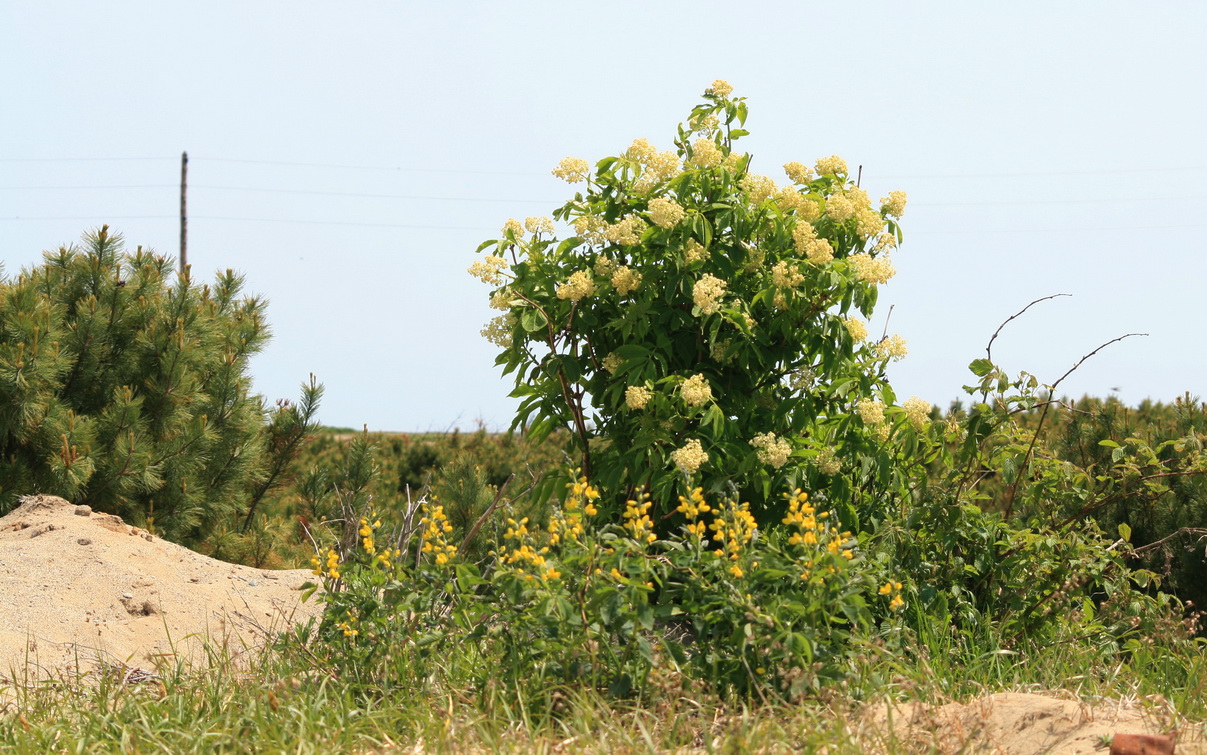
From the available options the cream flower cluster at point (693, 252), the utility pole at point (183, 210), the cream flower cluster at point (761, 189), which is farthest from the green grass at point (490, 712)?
the utility pole at point (183, 210)

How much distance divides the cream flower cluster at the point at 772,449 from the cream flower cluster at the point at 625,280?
89cm

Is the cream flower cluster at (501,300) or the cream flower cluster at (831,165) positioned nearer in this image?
the cream flower cluster at (501,300)

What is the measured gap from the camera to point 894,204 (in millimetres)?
5176

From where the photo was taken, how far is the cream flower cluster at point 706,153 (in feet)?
15.9

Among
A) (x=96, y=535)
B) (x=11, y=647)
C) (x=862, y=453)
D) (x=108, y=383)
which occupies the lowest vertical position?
(x=11, y=647)

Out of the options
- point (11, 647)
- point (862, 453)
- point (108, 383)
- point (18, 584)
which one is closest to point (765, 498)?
point (862, 453)

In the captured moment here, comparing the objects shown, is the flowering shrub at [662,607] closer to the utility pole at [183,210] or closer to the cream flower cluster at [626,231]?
the cream flower cluster at [626,231]

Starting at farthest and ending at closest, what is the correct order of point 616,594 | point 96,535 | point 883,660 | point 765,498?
point 96,535
point 765,498
point 883,660
point 616,594

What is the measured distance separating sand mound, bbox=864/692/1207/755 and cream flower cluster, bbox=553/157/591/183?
110 inches

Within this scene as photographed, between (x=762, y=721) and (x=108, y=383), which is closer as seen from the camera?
(x=762, y=721)

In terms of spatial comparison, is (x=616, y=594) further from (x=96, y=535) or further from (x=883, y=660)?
(x=96, y=535)

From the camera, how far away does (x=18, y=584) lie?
21.4 ft

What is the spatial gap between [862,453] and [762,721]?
1.69m

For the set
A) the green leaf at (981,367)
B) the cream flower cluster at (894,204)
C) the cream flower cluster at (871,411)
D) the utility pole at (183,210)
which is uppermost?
the utility pole at (183,210)
